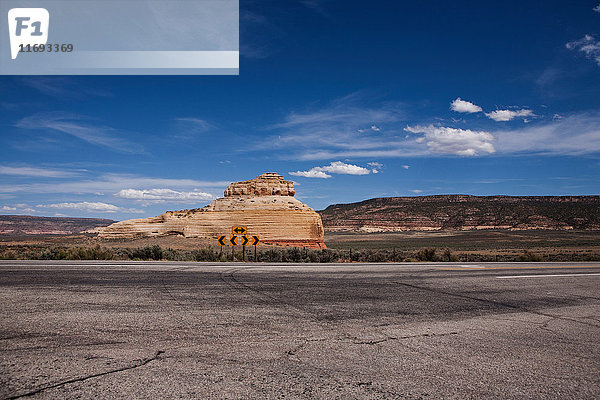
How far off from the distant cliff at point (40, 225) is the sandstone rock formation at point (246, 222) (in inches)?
3266

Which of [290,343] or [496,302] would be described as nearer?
[290,343]

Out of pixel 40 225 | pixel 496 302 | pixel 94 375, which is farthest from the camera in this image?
pixel 40 225

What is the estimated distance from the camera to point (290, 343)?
5270 mm

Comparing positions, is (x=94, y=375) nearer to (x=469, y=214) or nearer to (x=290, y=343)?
(x=290, y=343)

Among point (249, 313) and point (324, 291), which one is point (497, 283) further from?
point (249, 313)

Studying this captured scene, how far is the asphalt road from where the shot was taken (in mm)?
3891

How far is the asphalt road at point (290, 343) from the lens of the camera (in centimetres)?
389

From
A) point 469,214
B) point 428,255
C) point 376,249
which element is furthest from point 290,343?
point 469,214

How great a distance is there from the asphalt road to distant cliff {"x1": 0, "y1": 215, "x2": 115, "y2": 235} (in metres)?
134

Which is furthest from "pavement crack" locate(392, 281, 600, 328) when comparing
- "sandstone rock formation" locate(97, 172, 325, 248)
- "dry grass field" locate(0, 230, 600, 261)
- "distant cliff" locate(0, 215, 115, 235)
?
"distant cliff" locate(0, 215, 115, 235)

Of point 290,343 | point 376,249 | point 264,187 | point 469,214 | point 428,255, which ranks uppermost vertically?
point 264,187

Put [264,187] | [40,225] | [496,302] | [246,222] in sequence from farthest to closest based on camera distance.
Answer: [40,225], [264,187], [246,222], [496,302]

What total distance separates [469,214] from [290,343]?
116 metres

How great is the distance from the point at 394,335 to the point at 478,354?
3.59 ft
